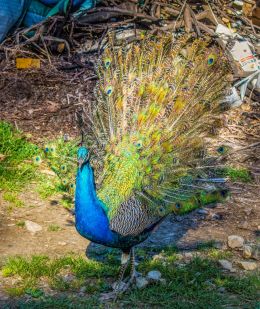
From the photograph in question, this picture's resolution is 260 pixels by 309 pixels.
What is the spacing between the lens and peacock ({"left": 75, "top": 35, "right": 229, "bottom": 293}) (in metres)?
4.11

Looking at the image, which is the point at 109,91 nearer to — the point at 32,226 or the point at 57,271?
the point at 32,226

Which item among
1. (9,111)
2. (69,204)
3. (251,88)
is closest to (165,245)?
(69,204)

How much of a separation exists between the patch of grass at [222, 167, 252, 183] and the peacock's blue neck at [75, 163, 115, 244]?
7.82ft

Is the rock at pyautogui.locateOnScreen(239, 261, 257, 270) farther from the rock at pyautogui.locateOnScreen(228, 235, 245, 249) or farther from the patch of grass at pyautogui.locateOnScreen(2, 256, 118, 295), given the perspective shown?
the patch of grass at pyautogui.locateOnScreen(2, 256, 118, 295)

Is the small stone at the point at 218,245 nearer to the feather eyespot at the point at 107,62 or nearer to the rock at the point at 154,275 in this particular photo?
the rock at the point at 154,275

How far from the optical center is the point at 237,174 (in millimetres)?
6211

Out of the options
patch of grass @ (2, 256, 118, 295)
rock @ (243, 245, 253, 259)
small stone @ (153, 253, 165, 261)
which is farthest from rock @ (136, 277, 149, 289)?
rock @ (243, 245, 253, 259)

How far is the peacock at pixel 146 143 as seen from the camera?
4.11 meters

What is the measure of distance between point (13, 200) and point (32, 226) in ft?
1.76

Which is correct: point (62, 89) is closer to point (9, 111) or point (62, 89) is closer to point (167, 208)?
point (9, 111)

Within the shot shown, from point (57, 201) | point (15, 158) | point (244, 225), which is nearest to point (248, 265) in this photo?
point (244, 225)

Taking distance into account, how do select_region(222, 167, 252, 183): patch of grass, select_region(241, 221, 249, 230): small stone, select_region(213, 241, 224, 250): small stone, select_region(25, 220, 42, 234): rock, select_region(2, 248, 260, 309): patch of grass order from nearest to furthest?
select_region(2, 248, 260, 309): patch of grass < select_region(213, 241, 224, 250): small stone < select_region(25, 220, 42, 234): rock < select_region(241, 221, 249, 230): small stone < select_region(222, 167, 252, 183): patch of grass

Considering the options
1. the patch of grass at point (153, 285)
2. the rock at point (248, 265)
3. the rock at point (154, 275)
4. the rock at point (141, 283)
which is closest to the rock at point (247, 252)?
the rock at point (248, 265)

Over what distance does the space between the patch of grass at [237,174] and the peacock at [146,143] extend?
118 cm
